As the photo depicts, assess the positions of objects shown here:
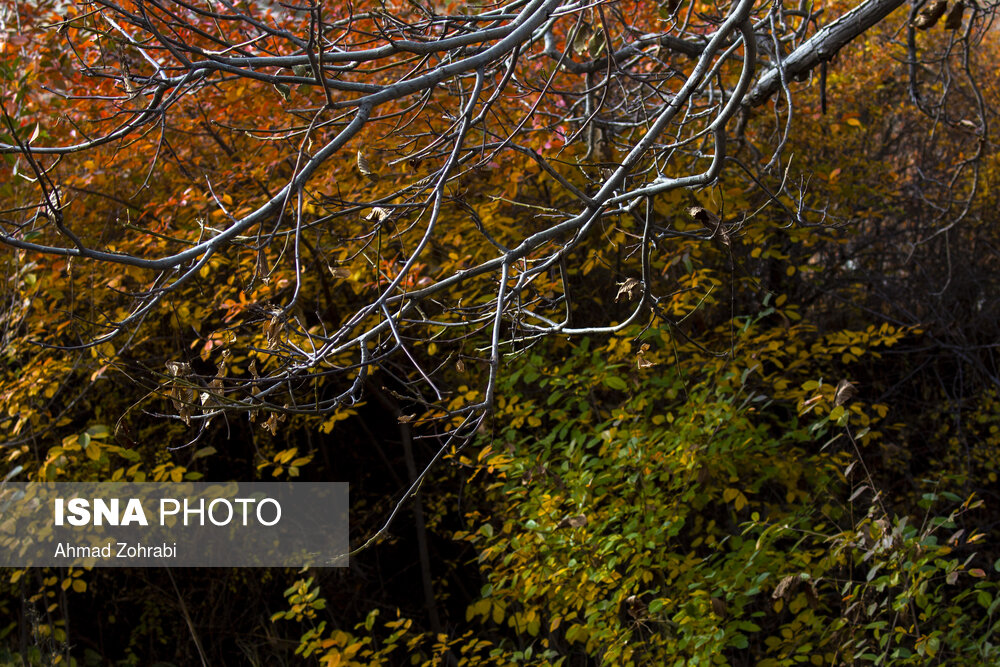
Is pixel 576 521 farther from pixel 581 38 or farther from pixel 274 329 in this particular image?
pixel 581 38

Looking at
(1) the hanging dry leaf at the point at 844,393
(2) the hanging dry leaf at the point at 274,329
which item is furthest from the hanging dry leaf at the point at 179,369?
(1) the hanging dry leaf at the point at 844,393

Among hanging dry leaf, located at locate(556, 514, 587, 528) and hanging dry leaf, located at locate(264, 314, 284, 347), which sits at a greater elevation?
hanging dry leaf, located at locate(264, 314, 284, 347)

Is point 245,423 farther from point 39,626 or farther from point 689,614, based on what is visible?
point 689,614

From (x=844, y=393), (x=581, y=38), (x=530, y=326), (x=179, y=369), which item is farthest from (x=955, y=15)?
(x=179, y=369)

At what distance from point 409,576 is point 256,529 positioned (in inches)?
41.4

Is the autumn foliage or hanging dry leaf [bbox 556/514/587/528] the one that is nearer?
the autumn foliage

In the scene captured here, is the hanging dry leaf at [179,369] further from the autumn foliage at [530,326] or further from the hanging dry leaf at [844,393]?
the hanging dry leaf at [844,393]

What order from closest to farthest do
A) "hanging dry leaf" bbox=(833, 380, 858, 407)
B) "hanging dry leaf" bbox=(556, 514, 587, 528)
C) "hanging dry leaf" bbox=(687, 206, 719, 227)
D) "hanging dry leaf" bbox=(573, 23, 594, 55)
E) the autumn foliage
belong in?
"hanging dry leaf" bbox=(687, 206, 719, 227)
"hanging dry leaf" bbox=(573, 23, 594, 55)
the autumn foliage
"hanging dry leaf" bbox=(833, 380, 858, 407)
"hanging dry leaf" bbox=(556, 514, 587, 528)

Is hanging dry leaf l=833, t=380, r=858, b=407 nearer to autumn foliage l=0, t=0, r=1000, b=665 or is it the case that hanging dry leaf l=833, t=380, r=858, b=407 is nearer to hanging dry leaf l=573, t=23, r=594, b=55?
autumn foliage l=0, t=0, r=1000, b=665

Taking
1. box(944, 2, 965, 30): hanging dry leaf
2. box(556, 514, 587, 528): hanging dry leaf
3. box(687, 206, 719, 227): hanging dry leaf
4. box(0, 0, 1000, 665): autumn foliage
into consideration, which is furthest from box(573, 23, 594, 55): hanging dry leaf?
box(556, 514, 587, 528): hanging dry leaf

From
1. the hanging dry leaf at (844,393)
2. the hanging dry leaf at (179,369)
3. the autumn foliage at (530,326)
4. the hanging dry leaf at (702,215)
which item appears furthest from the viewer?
the hanging dry leaf at (844,393)

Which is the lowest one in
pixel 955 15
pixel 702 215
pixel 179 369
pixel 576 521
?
pixel 576 521

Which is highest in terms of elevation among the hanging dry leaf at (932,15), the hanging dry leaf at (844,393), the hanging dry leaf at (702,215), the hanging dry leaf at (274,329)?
the hanging dry leaf at (932,15)

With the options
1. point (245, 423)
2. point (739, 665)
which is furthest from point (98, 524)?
point (739, 665)
